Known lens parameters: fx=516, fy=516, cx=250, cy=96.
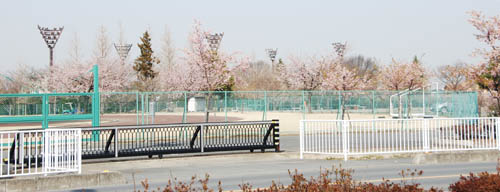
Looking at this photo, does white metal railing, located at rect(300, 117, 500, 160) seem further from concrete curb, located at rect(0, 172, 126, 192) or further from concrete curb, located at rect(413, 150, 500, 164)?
concrete curb, located at rect(0, 172, 126, 192)

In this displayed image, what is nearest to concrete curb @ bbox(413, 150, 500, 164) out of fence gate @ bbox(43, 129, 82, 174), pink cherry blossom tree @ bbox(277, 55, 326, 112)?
fence gate @ bbox(43, 129, 82, 174)

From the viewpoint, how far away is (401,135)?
639 inches

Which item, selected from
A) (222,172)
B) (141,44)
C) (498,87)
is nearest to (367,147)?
(222,172)

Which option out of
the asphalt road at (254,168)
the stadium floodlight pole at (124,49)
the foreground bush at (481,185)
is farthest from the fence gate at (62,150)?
the stadium floodlight pole at (124,49)

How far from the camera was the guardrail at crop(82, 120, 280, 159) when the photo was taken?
51.6ft

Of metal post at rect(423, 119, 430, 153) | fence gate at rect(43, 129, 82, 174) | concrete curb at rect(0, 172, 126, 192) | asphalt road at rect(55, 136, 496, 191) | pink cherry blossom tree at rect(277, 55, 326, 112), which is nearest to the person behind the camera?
concrete curb at rect(0, 172, 126, 192)

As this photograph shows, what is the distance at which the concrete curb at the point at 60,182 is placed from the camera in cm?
1061

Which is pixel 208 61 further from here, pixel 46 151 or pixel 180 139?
pixel 46 151

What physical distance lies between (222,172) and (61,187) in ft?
14.1

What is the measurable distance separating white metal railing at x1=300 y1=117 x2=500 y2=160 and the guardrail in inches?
71.9

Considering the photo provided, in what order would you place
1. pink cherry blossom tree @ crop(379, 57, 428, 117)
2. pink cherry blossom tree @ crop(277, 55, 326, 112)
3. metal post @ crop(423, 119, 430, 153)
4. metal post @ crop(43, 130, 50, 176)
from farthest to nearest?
pink cherry blossom tree @ crop(277, 55, 326, 112) → pink cherry blossom tree @ crop(379, 57, 428, 117) → metal post @ crop(423, 119, 430, 153) → metal post @ crop(43, 130, 50, 176)

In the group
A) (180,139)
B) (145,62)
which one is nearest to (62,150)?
(180,139)

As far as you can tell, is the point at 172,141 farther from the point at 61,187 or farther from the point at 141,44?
the point at 141,44

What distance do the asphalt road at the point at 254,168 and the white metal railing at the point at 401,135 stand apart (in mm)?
558
